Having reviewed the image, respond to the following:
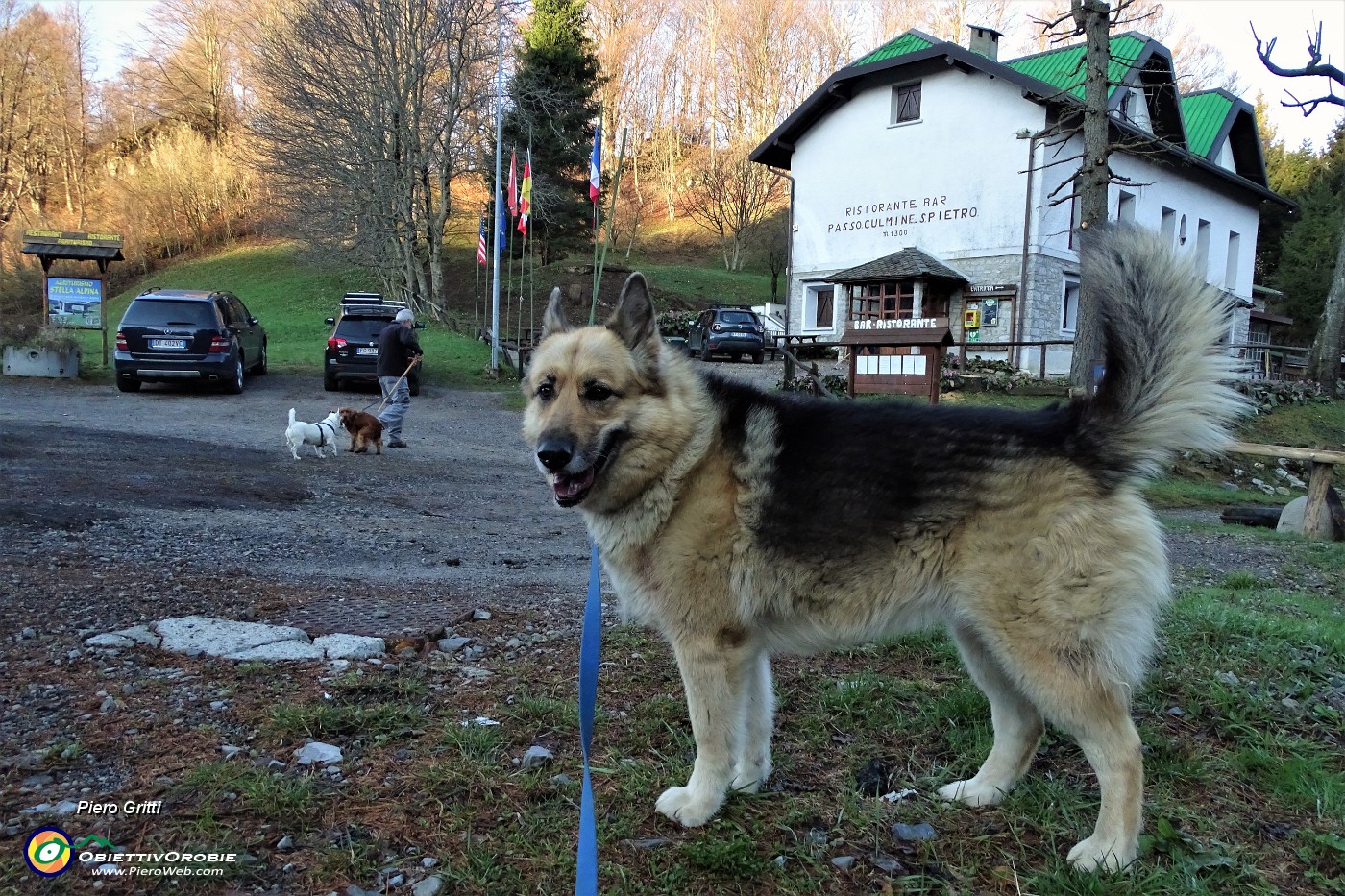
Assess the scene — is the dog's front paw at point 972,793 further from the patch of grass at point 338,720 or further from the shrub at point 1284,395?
the shrub at point 1284,395

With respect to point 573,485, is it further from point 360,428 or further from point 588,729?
point 360,428

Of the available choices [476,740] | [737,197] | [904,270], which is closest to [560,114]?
[737,197]

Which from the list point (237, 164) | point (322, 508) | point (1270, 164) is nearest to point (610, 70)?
point (237, 164)

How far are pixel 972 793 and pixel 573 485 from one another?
6.51 feet

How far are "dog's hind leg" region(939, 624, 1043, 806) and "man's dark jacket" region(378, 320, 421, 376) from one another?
12689 millimetres

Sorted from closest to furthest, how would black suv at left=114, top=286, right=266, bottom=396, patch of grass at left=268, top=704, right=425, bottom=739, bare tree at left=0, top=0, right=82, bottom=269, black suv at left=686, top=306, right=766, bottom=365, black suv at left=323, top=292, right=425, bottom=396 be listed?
1. patch of grass at left=268, top=704, right=425, bottom=739
2. black suv at left=114, top=286, right=266, bottom=396
3. black suv at left=323, top=292, right=425, bottom=396
4. black suv at left=686, top=306, right=766, bottom=365
5. bare tree at left=0, top=0, right=82, bottom=269

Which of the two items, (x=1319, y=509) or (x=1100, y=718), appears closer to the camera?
(x=1100, y=718)

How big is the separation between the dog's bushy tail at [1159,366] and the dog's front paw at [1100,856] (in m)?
1.26

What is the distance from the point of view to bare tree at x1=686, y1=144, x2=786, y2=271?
4947cm

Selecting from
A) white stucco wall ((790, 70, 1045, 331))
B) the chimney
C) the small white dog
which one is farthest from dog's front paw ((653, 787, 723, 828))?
the chimney

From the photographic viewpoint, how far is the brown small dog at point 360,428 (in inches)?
492

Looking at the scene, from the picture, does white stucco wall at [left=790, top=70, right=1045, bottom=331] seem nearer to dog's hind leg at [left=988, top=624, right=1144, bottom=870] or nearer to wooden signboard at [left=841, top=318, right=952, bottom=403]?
wooden signboard at [left=841, top=318, right=952, bottom=403]

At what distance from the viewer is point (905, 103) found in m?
30.4

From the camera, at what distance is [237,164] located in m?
46.5
